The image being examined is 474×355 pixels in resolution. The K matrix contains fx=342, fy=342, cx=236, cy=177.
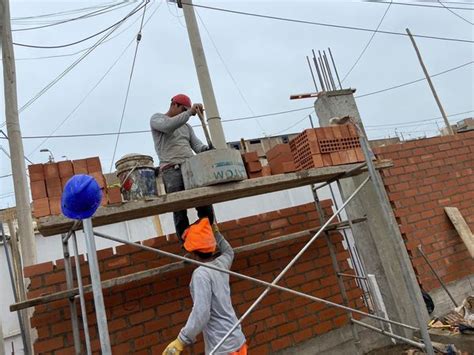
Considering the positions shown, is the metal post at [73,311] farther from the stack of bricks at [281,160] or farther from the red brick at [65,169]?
the stack of bricks at [281,160]

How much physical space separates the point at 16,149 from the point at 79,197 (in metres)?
4.42

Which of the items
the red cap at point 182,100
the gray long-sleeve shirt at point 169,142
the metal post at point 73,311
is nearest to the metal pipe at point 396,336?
the gray long-sleeve shirt at point 169,142

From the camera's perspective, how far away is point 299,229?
159 inches

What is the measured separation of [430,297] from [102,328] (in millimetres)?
3824

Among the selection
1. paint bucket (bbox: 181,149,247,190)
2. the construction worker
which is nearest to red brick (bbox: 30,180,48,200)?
the construction worker

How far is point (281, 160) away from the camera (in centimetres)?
327

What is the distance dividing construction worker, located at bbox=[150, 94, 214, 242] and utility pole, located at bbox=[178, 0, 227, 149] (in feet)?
5.00

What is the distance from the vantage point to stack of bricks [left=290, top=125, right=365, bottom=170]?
3.13 m

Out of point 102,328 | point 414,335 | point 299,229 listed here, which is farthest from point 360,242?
point 102,328

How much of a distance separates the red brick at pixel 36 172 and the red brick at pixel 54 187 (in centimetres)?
6

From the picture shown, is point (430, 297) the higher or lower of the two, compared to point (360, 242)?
lower

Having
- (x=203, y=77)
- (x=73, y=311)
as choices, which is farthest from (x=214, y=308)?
(x=203, y=77)

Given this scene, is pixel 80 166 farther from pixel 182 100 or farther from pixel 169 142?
pixel 182 100

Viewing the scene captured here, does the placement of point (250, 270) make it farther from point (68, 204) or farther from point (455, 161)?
point (455, 161)
